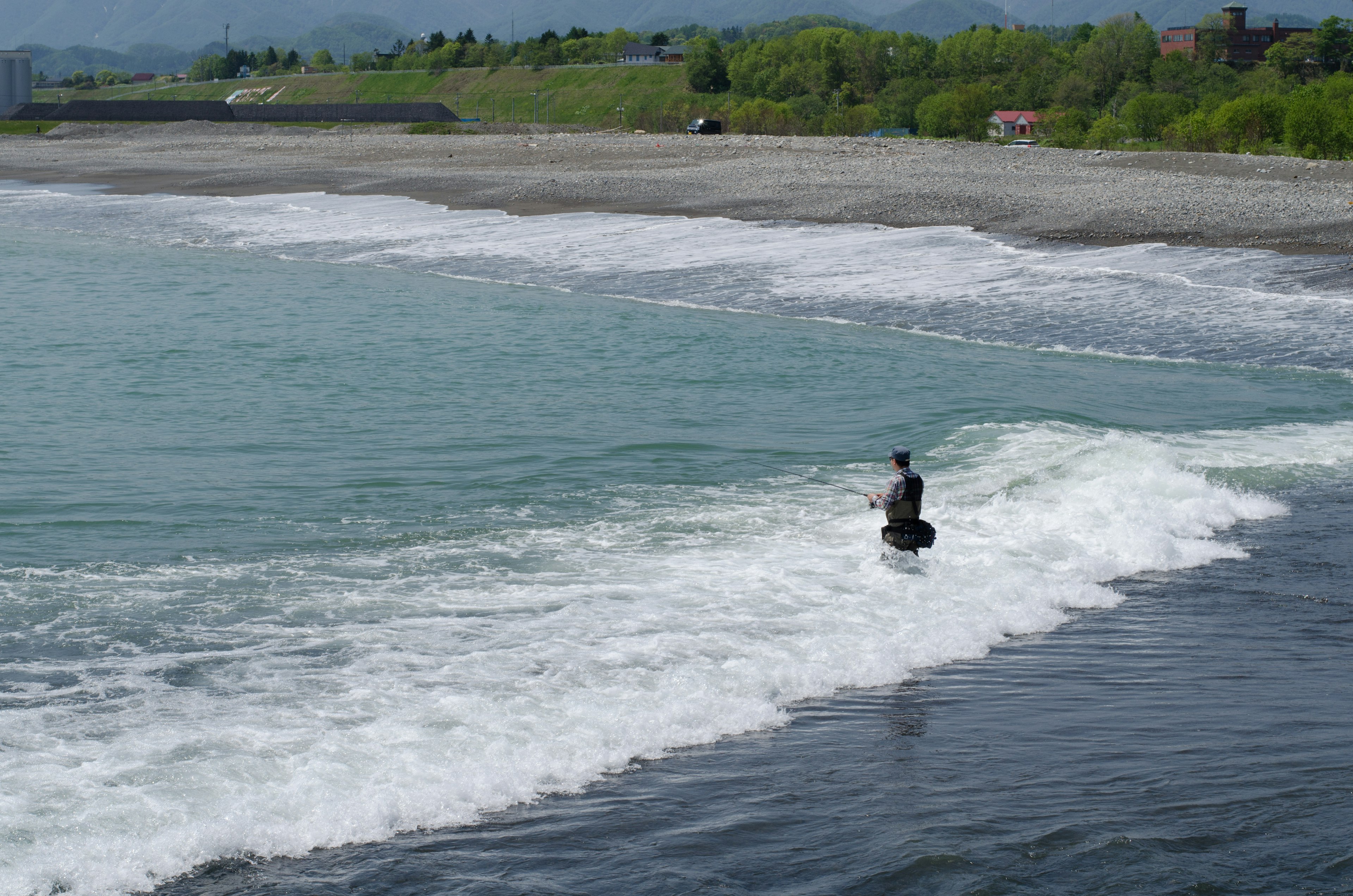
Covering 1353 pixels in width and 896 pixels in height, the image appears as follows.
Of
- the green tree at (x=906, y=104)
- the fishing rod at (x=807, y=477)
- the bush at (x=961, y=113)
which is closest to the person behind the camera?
the fishing rod at (x=807, y=477)

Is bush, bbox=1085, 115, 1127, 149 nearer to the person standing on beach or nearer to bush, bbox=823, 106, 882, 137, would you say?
bush, bbox=823, 106, 882, 137

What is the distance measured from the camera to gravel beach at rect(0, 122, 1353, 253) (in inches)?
1227

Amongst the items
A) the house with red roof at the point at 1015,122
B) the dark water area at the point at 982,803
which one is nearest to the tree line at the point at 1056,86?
the house with red roof at the point at 1015,122

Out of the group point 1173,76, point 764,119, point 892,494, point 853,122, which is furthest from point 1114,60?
point 892,494

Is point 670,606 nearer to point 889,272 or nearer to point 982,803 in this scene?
point 982,803

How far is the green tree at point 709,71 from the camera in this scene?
14625 cm

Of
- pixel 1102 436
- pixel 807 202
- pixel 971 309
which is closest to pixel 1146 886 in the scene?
pixel 1102 436

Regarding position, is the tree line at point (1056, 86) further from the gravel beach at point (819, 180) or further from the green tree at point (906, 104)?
the gravel beach at point (819, 180)

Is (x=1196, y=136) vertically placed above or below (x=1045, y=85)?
below

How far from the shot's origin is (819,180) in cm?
4250

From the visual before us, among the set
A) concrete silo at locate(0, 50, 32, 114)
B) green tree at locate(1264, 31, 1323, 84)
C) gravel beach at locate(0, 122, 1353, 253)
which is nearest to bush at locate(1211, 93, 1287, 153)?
gravel beach at locate(0, 122, 1353, 253)

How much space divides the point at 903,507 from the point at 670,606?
1.98 m

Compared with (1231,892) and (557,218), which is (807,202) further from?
(1231,892)

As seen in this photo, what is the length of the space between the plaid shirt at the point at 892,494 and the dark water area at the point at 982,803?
1.66m
